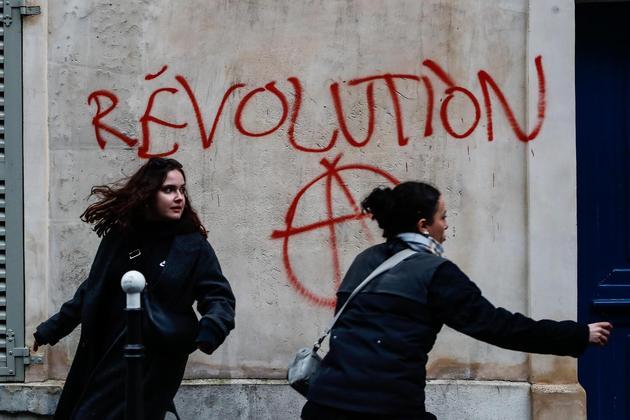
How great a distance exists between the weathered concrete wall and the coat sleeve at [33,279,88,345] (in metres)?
1.46

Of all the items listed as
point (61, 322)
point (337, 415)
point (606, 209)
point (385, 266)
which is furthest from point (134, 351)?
point (606, 209)

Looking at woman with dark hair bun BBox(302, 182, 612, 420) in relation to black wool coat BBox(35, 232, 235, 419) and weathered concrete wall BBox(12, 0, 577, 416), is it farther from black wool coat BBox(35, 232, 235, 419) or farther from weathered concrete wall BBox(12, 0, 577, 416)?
weathered concrete wall BBox(12, 0, 577, 416)

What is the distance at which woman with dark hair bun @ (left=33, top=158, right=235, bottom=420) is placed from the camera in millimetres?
4660

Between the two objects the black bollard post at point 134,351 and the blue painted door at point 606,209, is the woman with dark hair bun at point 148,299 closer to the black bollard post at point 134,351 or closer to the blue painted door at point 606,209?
the black bollard post at point 134,351

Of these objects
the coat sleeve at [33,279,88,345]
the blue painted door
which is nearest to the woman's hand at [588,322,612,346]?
the coat sleeve at [33,279,88,345]

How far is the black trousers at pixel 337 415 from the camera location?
3900 mm

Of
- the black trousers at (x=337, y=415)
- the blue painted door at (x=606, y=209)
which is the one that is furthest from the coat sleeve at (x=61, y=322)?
the blue painted door at (x=606, y=209)

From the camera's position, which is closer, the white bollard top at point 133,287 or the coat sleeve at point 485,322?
the coat sleeve at point 485,322

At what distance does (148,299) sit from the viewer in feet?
15.3

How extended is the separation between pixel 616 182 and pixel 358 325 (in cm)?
288

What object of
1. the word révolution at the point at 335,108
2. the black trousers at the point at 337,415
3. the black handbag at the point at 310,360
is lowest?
the black trousers at the point at 337,415

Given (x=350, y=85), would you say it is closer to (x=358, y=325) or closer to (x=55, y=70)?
(x=55, y=70)

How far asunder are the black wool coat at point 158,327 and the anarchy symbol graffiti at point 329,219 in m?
1.48

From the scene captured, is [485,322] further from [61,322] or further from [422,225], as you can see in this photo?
[61,322]
